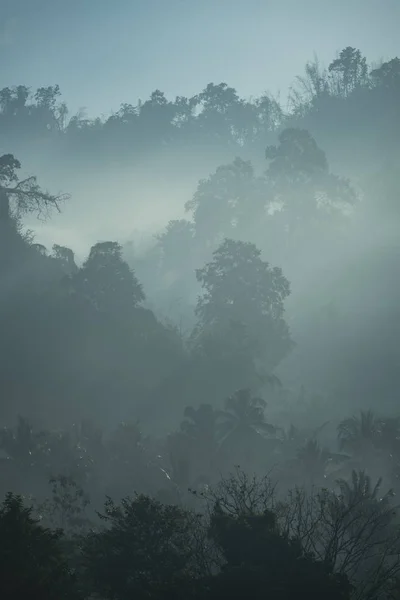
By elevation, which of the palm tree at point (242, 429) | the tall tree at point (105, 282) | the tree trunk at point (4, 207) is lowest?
the palm tree at point (242, 429)

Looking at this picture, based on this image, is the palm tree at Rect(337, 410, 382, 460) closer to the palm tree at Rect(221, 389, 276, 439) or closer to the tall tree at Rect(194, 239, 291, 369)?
the palm tree at Rect(221, 389, 276, 439)

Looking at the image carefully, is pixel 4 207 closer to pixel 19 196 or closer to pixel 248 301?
pixel 19 196

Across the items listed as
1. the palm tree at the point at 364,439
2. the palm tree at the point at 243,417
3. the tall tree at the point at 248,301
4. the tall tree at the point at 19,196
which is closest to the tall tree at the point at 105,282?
the tall tree at the point at 19,196

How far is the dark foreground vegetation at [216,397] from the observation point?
66.6 feet

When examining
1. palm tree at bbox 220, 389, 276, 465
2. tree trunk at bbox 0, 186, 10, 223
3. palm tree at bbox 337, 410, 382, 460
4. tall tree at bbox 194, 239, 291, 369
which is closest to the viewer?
palm tree at bbox 337, 410, 382, 460

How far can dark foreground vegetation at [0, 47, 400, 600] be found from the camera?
2030cm

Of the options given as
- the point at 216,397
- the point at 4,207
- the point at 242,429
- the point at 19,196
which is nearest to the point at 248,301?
the point at 216,397

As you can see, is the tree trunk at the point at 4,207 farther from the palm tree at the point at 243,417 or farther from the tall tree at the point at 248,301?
the palm tree at the point at 243,417

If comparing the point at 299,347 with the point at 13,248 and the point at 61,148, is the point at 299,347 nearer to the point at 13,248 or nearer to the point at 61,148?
the point at 13,248

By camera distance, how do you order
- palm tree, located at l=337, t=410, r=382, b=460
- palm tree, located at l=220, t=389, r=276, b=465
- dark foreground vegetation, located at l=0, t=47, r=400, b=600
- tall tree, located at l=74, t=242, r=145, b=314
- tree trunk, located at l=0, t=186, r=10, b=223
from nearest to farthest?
1. dark foreground vegetation, located at l=0, t=47, r=400, b=600
2. palm tree, located at l=337, t=410, r=382, b=460
3. palm tree, located at l=220, t=389, r=276, b=465
4. tall tree, located at l=74, t=242, r=145, b=314
5. tree trunk, located at l=0, t=186, r=10, b=223

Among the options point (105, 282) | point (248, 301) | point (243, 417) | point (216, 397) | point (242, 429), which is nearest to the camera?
point (242, 429)

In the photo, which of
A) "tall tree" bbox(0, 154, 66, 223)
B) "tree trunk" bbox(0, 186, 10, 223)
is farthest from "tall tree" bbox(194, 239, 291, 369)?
"tree trunk" bbox(0, 186, 10, 223)

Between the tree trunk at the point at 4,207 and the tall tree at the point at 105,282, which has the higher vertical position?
the tree trunk at the point at 4,207

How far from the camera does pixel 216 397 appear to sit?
186 feet
